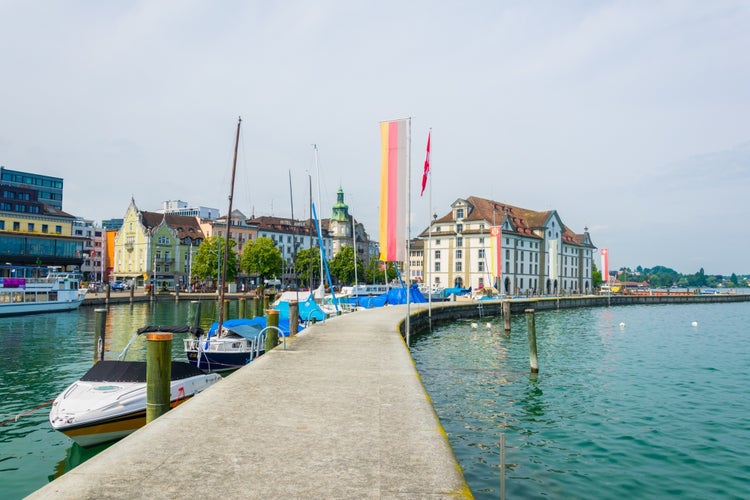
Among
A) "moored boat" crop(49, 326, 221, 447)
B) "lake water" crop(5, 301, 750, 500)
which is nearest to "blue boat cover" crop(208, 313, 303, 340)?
"lake water" crop(5, 301, 750, 500)

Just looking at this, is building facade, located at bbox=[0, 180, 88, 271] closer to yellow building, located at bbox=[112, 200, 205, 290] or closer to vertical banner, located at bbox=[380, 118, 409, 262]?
yellow building, located at bbox=[112, 200, 205, 290]

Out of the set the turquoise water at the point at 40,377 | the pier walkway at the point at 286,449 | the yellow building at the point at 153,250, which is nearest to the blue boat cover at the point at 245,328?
the turquoise water at the point at 40,377

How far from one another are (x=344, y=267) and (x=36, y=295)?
67.6m

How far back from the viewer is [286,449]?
833 cm

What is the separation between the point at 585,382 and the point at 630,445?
958 centimetres

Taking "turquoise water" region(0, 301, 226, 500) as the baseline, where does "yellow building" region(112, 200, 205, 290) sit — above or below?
above

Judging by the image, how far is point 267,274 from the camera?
382 feet

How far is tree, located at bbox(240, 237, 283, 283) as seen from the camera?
112 metres

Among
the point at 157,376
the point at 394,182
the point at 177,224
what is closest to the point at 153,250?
the point at 177,224

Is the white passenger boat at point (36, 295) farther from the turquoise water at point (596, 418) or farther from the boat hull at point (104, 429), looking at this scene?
the boat hull at point (104, 429)

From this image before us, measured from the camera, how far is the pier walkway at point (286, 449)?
676cm

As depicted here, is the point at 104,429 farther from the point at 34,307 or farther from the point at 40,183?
the point at 40,183

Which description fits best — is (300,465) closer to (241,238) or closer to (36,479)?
(36,479)

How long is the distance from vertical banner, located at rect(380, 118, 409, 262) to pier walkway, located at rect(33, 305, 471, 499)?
13.7 m
